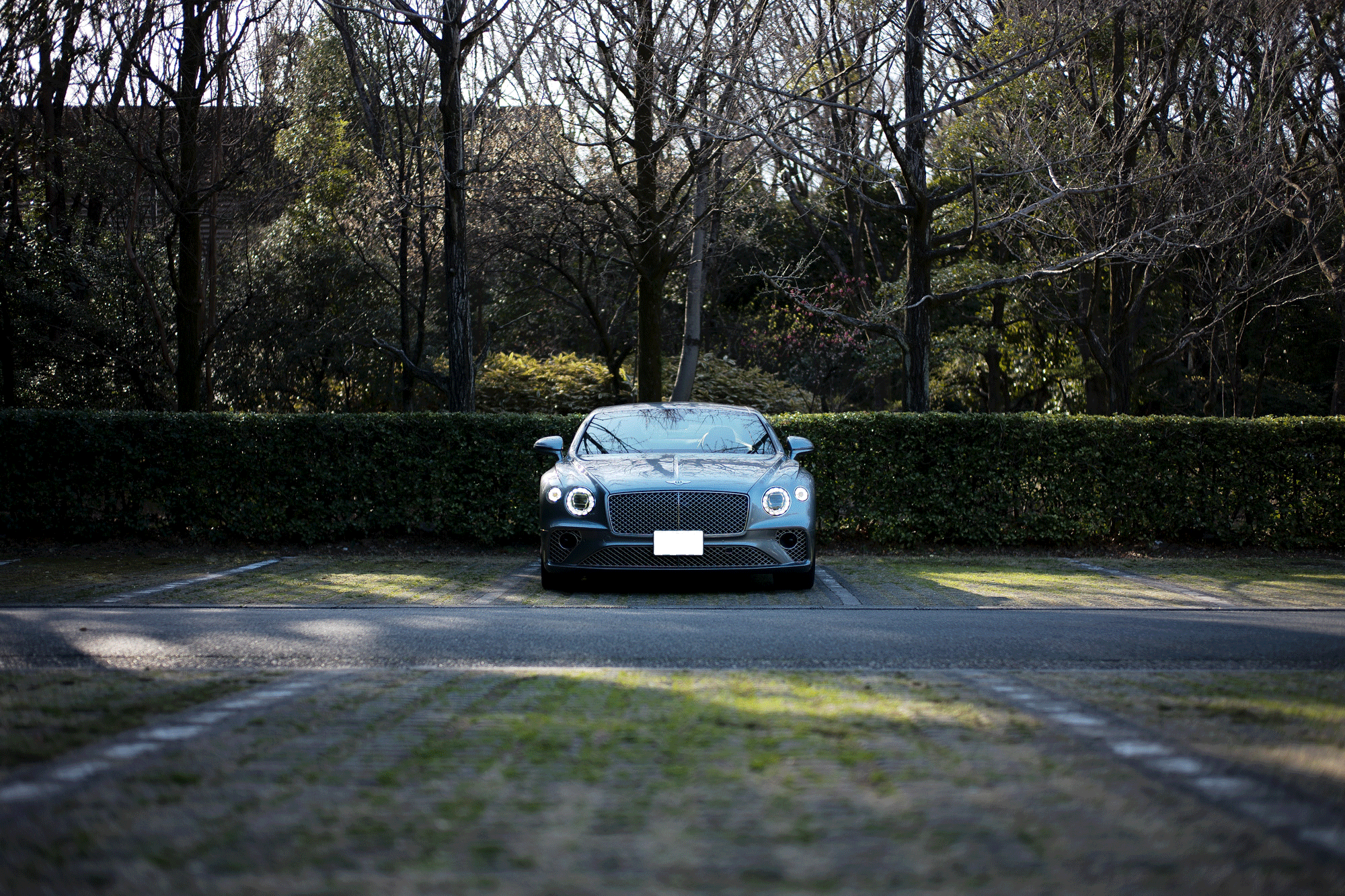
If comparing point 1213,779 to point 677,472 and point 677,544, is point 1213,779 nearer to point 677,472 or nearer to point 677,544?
point 677,544

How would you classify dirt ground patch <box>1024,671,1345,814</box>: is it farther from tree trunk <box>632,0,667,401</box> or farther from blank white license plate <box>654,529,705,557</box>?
tree trunk <box>632,0,667,401</box>

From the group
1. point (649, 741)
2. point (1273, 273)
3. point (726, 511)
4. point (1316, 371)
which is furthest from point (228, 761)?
point (1316, 371)

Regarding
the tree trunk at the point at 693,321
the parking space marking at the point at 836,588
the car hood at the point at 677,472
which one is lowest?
the parking space marking at the point at 836,588

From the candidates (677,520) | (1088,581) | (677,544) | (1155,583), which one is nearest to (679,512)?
(677,520)

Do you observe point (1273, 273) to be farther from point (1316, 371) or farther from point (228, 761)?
point (228, 761)

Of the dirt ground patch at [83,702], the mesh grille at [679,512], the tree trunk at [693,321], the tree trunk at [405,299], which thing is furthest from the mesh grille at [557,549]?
the tree trunk at [405,299]

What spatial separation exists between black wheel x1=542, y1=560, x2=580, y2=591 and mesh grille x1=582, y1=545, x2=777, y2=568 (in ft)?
1.40

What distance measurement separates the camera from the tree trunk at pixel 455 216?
14992mm

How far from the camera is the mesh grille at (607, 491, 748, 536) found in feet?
30.6

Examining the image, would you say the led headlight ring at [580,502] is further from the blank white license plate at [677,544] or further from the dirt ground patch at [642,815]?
the dirt ground patch at [642,815]

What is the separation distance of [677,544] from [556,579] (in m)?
1.25

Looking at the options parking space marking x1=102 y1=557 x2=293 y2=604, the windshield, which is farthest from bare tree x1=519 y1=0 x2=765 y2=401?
parking space marking x1=102 y1=557 x2=293 y2=604

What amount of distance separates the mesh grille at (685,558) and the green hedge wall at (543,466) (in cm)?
380

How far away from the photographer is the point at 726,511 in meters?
9.34
